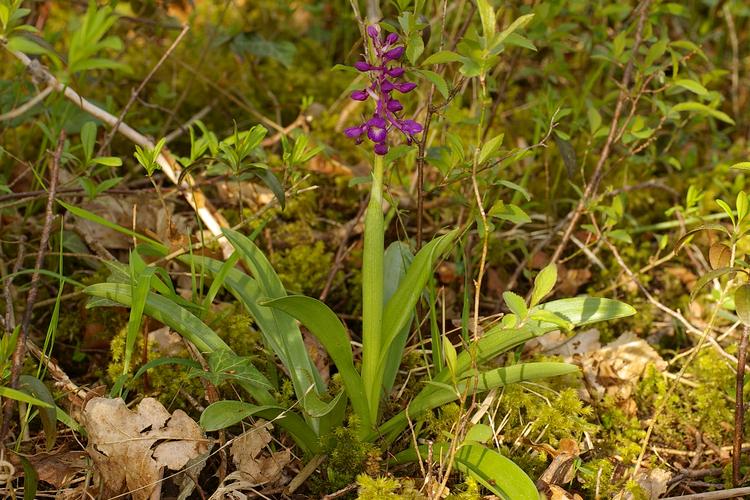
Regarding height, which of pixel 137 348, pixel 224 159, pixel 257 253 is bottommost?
pixel 137 348

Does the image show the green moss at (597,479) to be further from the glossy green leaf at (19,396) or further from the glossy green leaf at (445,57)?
the glossy green leaf at (19,396)

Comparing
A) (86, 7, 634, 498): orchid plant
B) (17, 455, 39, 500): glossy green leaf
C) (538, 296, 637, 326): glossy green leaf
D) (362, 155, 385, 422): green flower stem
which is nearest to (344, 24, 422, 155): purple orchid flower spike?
(86, 7, 634, 498): orchid plant

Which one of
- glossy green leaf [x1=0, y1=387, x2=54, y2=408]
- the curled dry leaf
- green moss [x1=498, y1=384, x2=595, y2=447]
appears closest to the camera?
glossy green leaf [x1=0, y1=387, x2=54, y2=408]

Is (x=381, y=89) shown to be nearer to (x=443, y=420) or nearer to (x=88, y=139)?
(x=443, y=420)

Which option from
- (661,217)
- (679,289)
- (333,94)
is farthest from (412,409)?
(333,94)

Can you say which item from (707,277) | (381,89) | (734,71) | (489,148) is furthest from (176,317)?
(734,71)

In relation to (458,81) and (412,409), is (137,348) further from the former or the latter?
(458,81)

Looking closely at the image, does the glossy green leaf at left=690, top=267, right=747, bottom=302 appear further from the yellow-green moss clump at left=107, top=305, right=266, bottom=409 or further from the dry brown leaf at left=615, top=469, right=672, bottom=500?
the yellow-green moss clump at left=107, top=305, right=266, bottom=409
